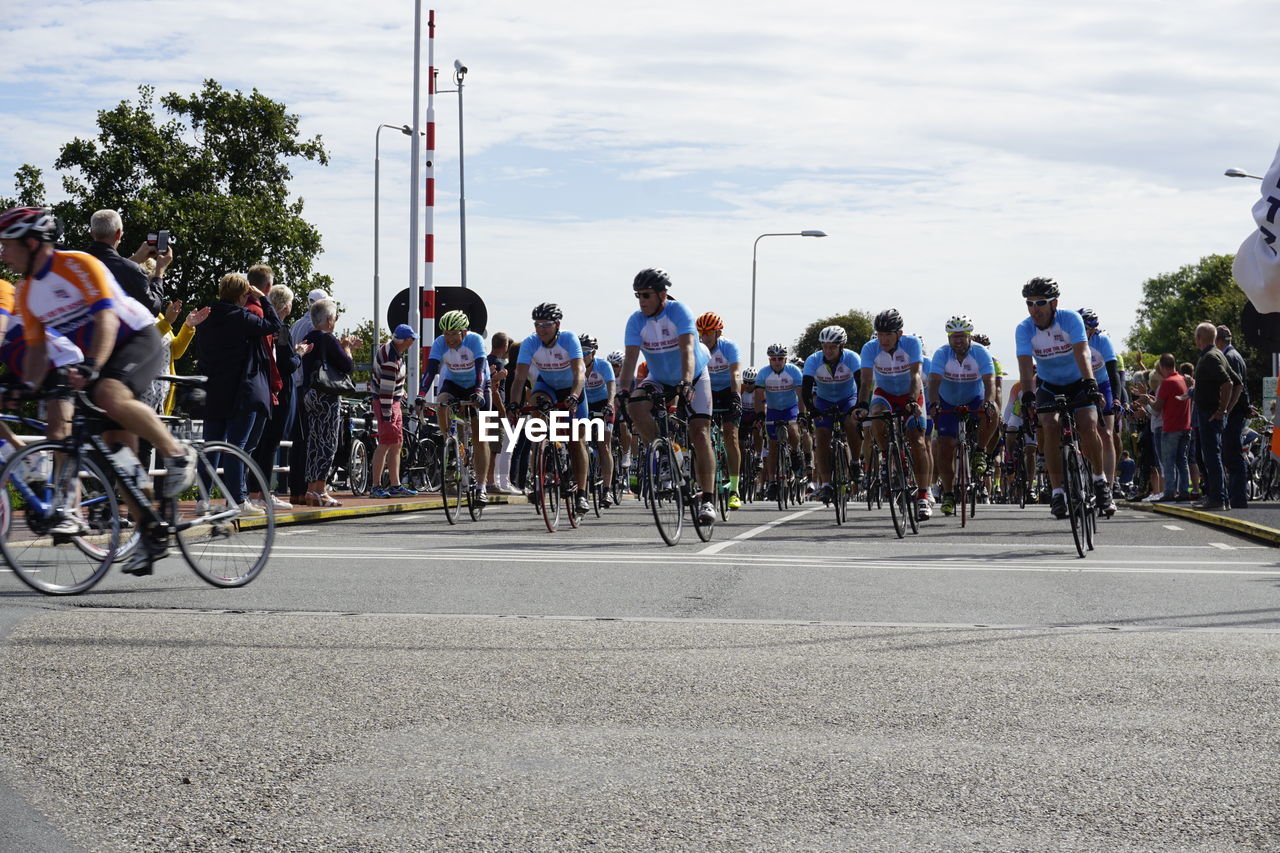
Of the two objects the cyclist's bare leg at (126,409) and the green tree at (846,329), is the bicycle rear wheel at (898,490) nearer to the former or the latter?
the cyclist's bare leg at (126,409)

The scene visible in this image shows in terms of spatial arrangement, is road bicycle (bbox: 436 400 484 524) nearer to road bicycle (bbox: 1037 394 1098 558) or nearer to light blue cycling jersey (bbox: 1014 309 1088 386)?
light blue cycling jersey (bbox: 1014 309 1088 386)

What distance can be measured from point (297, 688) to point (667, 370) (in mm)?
7125

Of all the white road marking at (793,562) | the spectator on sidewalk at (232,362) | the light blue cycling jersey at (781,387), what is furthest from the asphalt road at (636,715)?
the light blue cycling jersey at (781,387)

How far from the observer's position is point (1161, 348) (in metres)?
129

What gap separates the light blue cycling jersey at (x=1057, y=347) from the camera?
41.2 feet

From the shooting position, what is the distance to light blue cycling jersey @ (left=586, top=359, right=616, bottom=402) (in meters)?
19.0

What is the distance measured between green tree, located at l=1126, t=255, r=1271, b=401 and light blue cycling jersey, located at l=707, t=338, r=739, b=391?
55.5 meters

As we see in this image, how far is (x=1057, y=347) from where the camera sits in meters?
12.6

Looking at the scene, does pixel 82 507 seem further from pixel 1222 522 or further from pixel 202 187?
pixel 202 187

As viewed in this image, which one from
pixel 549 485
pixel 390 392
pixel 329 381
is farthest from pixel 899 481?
pixel 390 392

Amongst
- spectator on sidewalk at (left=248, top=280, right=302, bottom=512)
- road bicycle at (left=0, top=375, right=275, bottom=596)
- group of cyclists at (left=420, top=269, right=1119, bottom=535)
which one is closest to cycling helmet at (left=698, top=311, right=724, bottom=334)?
group of cyclists at (left=420, top=269, right=1119, bottom=535)

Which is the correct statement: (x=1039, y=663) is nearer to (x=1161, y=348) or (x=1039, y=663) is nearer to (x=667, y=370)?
(x=667, y=370)

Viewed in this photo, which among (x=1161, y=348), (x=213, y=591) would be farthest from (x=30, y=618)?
(x=1161, y=348)

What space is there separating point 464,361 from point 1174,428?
8.99 meters
